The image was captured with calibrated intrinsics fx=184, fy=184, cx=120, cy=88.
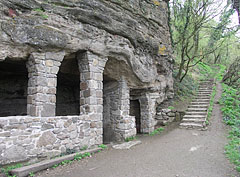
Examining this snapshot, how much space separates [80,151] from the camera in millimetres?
5266

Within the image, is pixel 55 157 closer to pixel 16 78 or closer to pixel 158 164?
pixel 158 164

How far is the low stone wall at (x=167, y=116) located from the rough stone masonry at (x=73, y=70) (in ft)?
3.29

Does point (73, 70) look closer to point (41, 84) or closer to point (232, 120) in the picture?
point (41, 84)

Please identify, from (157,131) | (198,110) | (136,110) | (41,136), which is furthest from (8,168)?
(198,110)

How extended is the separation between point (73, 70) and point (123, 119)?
8.86ft

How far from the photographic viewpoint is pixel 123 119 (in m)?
7.21

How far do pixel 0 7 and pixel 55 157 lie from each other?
3.77 metres

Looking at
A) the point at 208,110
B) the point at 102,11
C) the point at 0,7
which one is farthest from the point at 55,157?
the point at 208,110

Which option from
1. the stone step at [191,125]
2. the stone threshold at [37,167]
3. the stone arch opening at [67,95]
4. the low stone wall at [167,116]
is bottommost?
the stone threshold at [37,167]

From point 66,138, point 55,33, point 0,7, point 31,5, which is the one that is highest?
point 31,5

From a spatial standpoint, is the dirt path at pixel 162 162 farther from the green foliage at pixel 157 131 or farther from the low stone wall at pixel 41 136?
the green foliage at pixel 157 131

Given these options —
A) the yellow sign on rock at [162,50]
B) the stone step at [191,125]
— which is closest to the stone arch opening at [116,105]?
the stone step at [191,125]

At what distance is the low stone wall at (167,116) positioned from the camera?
10.0 m

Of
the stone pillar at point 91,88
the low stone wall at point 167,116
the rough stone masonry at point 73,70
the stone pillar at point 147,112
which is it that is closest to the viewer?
the rough stone masonry at point 73,70
